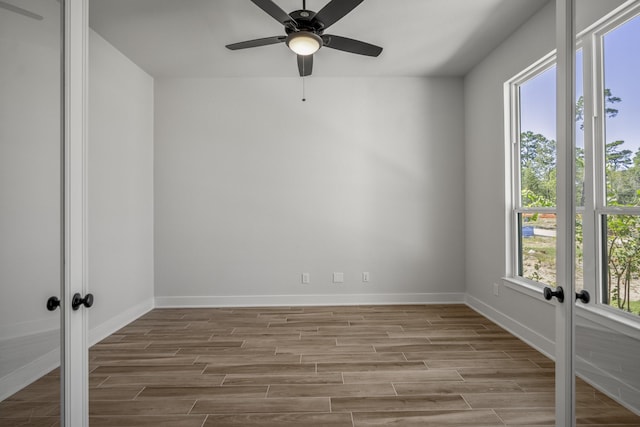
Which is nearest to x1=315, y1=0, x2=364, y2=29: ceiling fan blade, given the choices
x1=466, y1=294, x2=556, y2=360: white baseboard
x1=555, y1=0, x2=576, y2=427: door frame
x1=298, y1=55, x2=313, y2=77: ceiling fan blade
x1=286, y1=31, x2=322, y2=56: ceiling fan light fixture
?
x1=286, y1=31, x2=322, y2=56: ceiling fan light fixture

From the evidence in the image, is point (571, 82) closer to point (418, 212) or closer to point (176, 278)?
point (418, 212)

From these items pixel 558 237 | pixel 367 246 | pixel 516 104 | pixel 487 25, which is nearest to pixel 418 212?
pixel 367 246

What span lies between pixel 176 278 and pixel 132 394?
7.03 ft

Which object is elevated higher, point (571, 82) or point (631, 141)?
point (571, 82)

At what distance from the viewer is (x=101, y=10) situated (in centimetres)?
285

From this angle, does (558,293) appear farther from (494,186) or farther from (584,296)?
(494,186)

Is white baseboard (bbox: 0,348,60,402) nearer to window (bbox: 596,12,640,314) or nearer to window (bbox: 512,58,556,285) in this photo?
window (bbox: 596,12,640,314)

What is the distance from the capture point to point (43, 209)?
4.12 ft

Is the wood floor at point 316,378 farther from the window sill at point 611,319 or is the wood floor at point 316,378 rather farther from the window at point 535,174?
the window at point 535,174

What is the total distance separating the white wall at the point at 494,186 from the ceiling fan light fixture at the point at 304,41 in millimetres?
1879

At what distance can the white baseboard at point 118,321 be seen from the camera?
317 cm

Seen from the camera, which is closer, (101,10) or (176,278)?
(101,10)

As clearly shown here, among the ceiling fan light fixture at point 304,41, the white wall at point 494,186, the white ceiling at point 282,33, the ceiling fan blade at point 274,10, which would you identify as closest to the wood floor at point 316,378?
the white wall at point 494,186

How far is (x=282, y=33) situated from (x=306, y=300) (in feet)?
9.76
